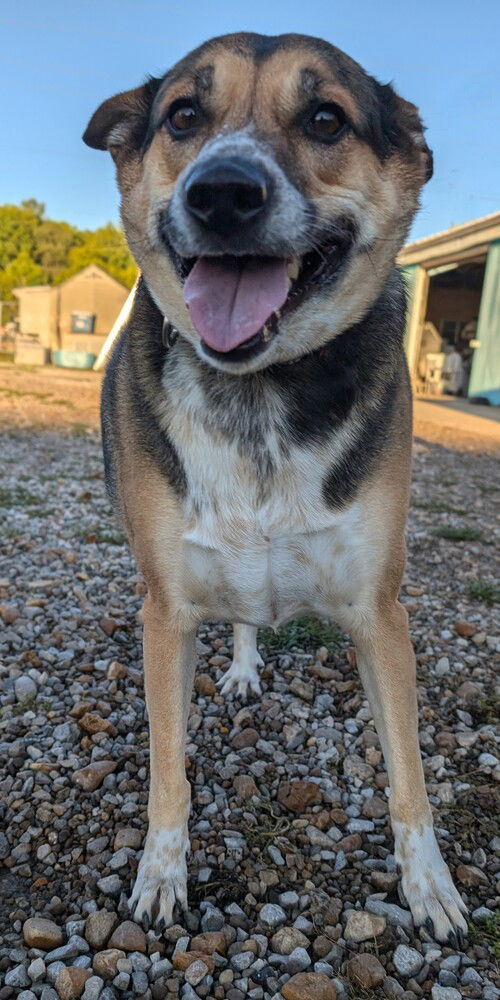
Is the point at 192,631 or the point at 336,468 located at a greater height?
the point at 336,468

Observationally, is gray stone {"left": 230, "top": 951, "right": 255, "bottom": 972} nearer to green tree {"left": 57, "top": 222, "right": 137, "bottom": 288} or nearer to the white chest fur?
the white chest fur

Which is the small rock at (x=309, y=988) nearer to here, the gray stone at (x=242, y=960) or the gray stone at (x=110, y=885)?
the gray stone at (x=242, y=960)

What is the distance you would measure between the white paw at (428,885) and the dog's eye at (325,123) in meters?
2.09

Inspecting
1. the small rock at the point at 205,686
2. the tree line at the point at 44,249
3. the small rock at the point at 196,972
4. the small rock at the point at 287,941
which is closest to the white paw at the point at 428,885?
the small rock at the point at 287,941

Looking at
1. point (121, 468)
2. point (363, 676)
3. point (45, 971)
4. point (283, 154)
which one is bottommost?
point (45, 971)

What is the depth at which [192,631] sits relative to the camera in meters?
2.29

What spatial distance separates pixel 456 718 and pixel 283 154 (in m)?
2.24

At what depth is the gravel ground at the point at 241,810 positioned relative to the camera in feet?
5.98

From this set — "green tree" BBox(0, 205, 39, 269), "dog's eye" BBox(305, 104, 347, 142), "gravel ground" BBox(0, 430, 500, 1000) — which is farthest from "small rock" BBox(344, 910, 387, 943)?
"green tree" BBox(0, 205, 39, 269)

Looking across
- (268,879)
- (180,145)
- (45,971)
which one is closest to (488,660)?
(268,879)

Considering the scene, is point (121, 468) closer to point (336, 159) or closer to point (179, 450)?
point (179, 450)

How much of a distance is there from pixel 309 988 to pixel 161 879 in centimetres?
52

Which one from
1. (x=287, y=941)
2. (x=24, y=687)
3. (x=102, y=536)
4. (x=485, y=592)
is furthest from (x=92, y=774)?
(x=102, y=536)

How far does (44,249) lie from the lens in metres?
66.0
